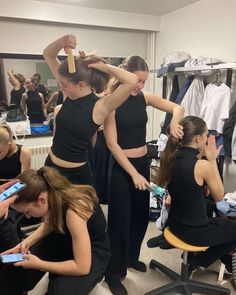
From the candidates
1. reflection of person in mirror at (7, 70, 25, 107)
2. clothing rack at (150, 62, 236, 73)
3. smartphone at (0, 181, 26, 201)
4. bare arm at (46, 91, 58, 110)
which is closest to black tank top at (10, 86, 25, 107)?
reflection of person in mirror at (7, 70, 25, 107)

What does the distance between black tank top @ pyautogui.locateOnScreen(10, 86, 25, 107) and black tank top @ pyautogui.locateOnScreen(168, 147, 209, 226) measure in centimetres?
235

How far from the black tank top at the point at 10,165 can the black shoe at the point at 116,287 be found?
0.96 metres

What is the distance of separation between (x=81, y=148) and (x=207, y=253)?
0.97 metres

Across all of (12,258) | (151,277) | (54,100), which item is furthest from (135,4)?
(12,258)

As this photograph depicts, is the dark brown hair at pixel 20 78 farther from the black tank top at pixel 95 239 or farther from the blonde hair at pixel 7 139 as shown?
the black tank top at pixel 95 239

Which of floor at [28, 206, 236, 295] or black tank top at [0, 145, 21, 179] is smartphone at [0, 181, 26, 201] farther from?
floor at [28, 206, 236, 295]

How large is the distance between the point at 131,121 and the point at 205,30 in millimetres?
1929

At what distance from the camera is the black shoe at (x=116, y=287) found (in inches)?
69.0

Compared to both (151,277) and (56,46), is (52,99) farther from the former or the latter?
(151,277)

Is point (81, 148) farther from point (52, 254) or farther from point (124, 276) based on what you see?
point (124, 276)

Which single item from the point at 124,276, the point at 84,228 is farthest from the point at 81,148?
the point at 124,276

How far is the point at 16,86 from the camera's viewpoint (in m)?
3.28

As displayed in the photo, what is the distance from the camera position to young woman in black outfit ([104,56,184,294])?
1.62 metres

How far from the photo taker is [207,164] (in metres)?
1.54
